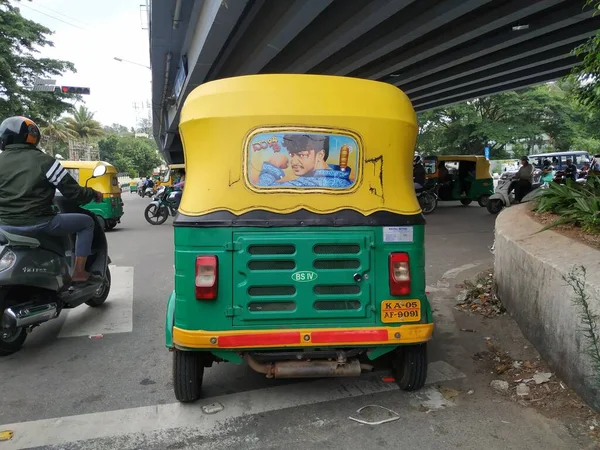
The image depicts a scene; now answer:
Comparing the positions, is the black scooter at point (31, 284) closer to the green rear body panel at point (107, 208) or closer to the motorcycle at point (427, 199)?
the green rear body panel at point (107, 208)

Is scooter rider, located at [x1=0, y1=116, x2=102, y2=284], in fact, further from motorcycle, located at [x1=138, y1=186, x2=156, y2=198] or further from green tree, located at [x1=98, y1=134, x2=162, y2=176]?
green tree, located at [x1=98, y1=134, x2=162, y2=176]

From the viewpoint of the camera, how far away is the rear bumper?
312cm

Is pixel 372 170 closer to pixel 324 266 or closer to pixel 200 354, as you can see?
pixel 324 266

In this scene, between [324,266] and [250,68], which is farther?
[250,68]

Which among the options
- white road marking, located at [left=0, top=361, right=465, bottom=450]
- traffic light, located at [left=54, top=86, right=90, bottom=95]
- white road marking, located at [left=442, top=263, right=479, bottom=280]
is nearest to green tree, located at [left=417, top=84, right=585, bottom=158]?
traffic light, located at [left=54, top=86, right=90, bottom=95]

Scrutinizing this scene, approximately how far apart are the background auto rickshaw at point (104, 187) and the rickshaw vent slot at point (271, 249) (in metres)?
9.90

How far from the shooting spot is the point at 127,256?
375 inches

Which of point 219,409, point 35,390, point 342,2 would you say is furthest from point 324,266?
point 342,2

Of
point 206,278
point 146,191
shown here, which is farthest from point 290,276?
point 146,191

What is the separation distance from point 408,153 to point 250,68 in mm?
10436

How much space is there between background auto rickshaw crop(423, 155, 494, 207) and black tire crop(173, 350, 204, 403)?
14.7m

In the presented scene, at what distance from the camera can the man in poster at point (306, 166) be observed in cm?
329

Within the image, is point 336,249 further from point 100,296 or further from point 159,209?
point 159,209

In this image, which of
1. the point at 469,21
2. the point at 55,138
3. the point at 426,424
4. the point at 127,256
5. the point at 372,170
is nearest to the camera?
the point at 426,424
